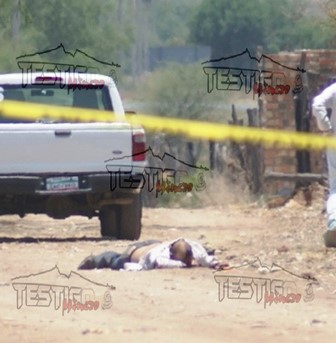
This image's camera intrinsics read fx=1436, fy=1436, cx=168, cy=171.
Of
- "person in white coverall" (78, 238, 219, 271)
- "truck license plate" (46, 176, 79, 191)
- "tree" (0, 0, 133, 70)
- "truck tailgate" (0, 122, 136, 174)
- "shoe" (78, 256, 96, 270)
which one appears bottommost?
"shoe" (78, 256, 96, 270)

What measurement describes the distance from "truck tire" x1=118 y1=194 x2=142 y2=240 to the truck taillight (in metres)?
0.59

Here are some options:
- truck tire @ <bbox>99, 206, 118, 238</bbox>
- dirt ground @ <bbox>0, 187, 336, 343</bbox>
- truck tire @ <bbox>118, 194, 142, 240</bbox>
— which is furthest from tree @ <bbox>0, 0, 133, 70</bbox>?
dirt ground @ <bbox>0, 187, 336, 343</bbox>

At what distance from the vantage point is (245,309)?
30.2 ft

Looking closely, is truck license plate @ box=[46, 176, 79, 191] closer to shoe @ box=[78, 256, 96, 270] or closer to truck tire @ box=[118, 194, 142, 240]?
truck tire @ box=[118, 194, 142, 240]

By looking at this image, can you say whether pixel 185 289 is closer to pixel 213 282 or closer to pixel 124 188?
pixel 213 282

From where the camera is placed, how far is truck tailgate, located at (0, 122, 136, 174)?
14.2 meters

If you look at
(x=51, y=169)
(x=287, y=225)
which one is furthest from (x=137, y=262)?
(x=287, y=225)

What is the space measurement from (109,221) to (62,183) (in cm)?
107

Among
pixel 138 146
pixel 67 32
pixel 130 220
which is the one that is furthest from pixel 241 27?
pixel 138 146

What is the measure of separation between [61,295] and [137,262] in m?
1.66

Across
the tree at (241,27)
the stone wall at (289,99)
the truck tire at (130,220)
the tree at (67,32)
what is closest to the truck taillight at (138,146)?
the truck tire at (130,220)

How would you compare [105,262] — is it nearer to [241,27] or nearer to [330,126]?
[330,126]

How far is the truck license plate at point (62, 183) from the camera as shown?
14.3 metres

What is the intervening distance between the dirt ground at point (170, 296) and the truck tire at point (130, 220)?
0.32 metres
